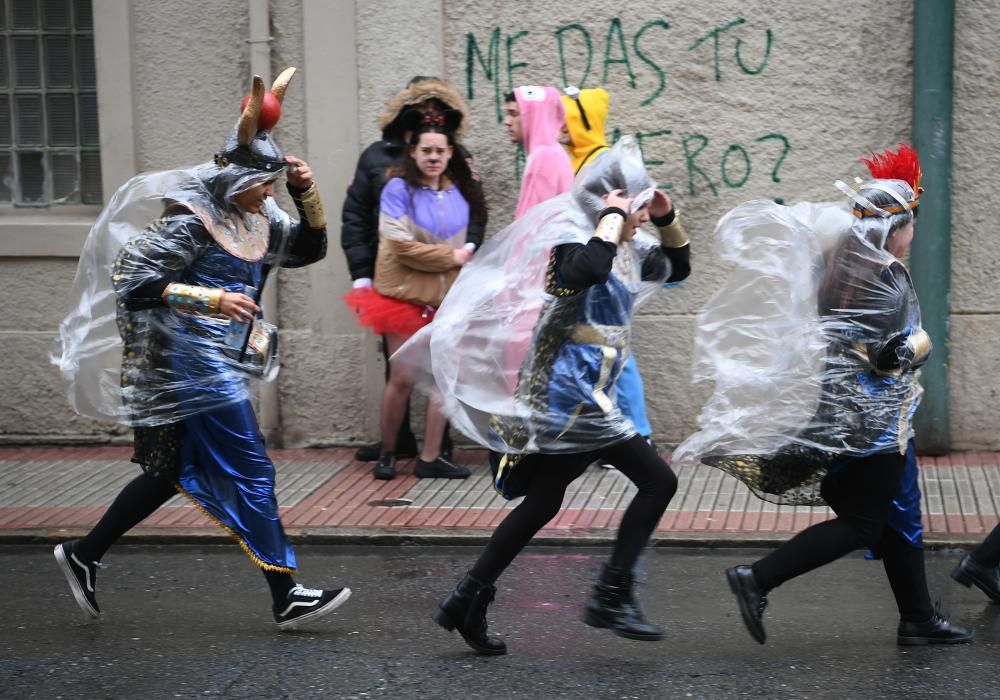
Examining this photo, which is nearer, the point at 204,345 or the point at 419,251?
the point at 204,345

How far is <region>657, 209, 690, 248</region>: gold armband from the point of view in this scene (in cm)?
472

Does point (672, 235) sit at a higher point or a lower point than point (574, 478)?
higher

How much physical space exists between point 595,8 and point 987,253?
98.9 inches

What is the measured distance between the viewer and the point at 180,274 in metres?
4.67

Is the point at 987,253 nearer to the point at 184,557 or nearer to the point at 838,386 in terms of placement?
the point at 838,386

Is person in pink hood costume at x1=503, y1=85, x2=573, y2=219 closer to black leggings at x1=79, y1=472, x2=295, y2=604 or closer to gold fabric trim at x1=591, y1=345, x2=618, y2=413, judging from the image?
gold fabric trim at x1=591, y1=345, x2=618, y2=413

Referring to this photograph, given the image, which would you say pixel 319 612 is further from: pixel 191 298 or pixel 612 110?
pixel 612 110

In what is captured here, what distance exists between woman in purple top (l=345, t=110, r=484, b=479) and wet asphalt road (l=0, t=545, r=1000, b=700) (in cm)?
131

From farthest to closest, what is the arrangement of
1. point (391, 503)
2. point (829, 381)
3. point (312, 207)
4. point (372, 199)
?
point (372, 199) < point (391, 503) < point (312, 207) < point (829, 381)

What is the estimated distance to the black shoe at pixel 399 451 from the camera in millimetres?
7570

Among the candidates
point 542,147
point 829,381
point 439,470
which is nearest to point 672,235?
point 829,381

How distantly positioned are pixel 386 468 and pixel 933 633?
11.0 ft

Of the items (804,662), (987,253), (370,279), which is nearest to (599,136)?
(370,279)

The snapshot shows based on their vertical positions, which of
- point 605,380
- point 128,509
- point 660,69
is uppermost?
point 660,69
